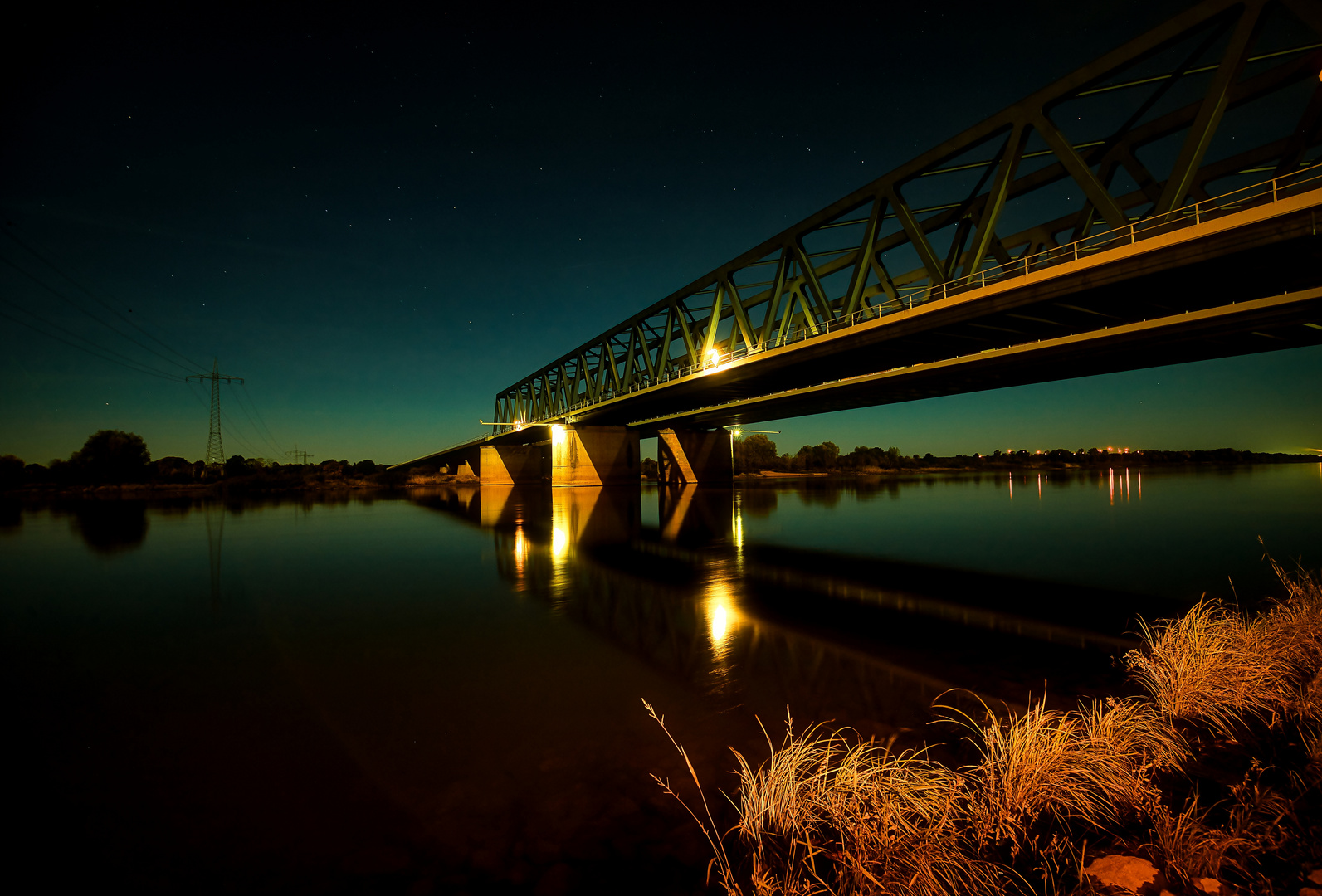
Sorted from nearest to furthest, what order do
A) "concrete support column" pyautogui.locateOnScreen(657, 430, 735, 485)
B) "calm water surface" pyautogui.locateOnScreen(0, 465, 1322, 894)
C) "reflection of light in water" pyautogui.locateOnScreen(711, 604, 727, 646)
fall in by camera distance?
1. "calm water surface" pyautogui.locateOnScreen(0, 465, 1322, 894)
2. "reflection of light in water" pyautogui.locateOnScreen(711, 604, 727, 646)
3. "concrete support column" pyautogui.locateOnScreen(657, 430, 735, 485)

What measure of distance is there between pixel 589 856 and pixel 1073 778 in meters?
3.66

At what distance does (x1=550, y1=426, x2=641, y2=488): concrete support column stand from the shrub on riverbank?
59.8 metres

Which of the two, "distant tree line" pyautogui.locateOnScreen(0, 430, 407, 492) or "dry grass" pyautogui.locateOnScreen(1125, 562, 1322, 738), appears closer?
"dry grass" pyautogui.locateOnScreen(1125, 562, 1322, 738)

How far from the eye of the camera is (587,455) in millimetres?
63781

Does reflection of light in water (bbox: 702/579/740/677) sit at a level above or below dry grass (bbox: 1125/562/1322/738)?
below

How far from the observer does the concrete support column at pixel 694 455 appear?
68.6 metres

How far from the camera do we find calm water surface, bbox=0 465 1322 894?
4125 mm

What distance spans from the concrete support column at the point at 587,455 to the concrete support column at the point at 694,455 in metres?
6.27

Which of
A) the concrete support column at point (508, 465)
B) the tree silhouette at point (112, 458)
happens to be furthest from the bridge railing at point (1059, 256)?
the tree silhouette at point (112, 458)

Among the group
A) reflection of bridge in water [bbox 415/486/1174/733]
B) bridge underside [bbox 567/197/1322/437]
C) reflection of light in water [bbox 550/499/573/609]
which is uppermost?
bridge underside [bbox 567/197/1322/437]

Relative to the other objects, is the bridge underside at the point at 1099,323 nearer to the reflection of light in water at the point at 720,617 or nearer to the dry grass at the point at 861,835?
the reflection of light in water at the point at 720,617

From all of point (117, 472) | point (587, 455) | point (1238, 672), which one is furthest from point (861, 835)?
point (117, 472)

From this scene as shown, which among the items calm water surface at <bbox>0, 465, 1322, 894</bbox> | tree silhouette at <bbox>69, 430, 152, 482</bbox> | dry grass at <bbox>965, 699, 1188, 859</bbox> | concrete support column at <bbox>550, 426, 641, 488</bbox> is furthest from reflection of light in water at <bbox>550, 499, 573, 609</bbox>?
tree silhouette at <bbox>69, 430, 152, 482</bbox>

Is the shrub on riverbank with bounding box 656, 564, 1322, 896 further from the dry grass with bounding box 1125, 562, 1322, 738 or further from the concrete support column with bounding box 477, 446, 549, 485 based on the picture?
the concrete support column with bounding box 477, 446, 549, 485
